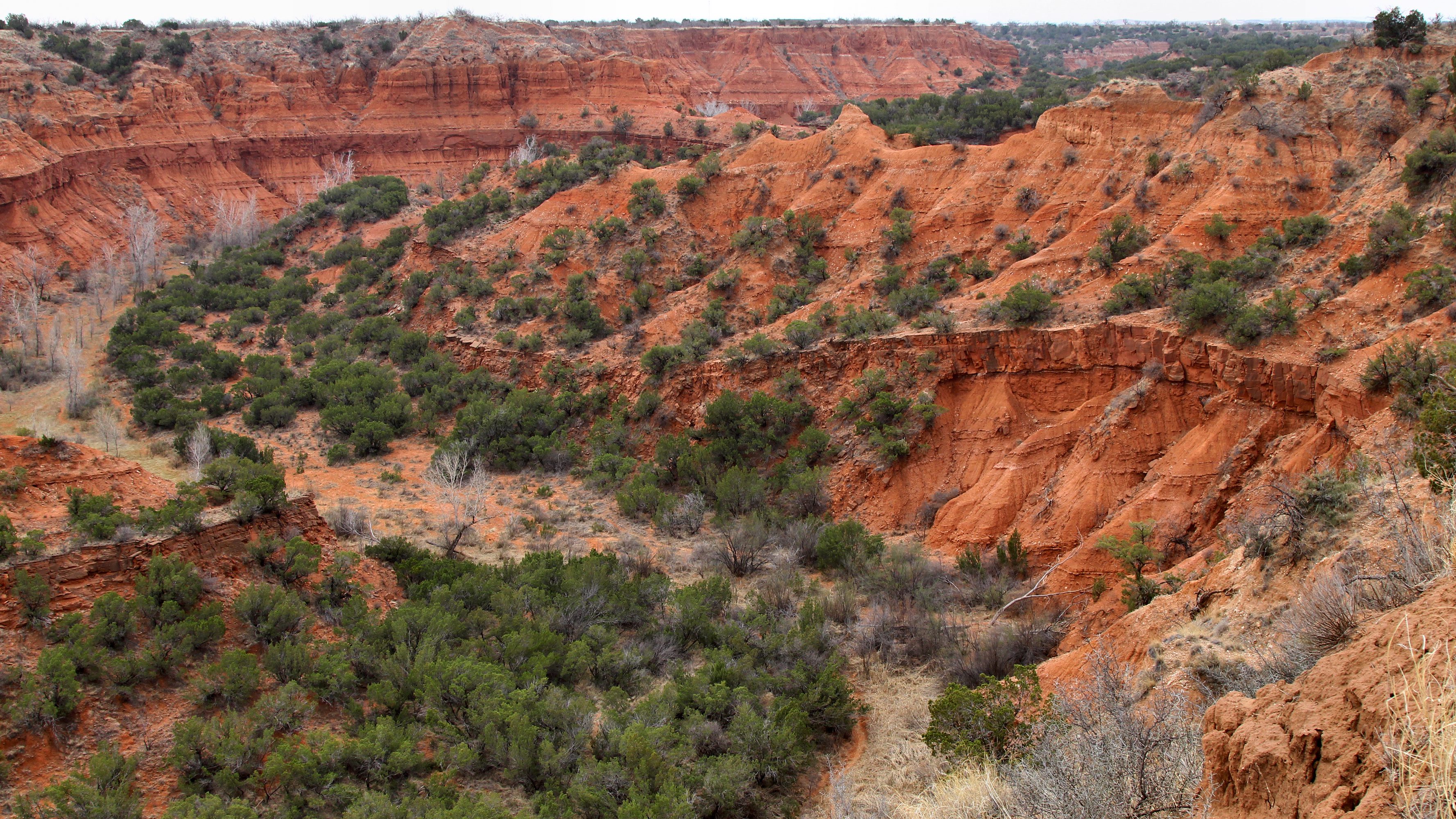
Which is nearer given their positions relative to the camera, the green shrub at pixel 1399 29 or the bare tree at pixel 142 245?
the green shrub at pixel 1399 29

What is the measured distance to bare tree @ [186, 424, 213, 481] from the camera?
70.3 feet

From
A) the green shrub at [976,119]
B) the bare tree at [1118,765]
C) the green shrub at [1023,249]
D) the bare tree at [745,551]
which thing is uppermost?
the green shrub at [976,119]

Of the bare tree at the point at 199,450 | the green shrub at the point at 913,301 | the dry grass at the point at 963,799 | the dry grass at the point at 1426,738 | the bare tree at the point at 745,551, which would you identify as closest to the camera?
the dry grass at the point at 1426,738

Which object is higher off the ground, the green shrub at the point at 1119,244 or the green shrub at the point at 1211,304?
the green shrub at the point at 1119,244

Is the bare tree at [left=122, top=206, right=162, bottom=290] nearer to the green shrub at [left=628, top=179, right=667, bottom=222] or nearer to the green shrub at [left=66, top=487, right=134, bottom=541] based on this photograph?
the green shrub at [left=628, top=179, right=667, bottom=222]

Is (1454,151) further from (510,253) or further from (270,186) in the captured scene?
(270,186)

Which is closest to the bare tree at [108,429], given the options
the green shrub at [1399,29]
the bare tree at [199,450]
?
the bare tree at [199,450]

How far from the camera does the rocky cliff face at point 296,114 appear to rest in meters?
43.3

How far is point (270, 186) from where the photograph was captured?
54.2 meters

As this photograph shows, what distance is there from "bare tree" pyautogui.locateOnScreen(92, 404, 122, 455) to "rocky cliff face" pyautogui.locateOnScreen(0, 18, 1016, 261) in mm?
19100

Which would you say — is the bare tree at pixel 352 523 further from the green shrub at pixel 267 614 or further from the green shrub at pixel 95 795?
the green shrub at pixel 95 795

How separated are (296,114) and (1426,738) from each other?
63910 millimetres

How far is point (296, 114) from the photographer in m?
56.5

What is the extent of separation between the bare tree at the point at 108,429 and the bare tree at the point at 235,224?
21.8m
